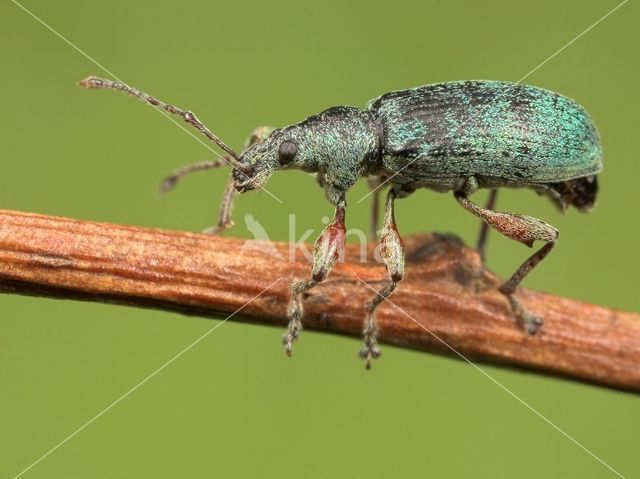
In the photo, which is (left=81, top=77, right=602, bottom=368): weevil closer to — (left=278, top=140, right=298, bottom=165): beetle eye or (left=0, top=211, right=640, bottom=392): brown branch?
(left=278, top=140, right=298, bottom=165): beetle eye

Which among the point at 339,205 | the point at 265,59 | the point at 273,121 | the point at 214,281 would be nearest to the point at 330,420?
the point at 339,205

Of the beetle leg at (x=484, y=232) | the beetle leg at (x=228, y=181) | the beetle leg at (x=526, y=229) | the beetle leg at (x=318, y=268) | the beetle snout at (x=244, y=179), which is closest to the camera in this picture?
the beetle leg at (x=318, y=268)

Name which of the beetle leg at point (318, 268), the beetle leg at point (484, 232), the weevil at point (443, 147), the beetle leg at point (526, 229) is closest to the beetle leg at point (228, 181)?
the weevil at point (443, 147)

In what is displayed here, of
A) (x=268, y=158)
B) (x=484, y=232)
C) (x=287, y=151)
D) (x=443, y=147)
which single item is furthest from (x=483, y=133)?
(x=268, y=158)

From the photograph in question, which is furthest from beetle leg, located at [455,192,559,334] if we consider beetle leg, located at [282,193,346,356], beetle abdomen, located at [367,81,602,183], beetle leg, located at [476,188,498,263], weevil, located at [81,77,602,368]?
beetle leg, located at [282,193,346,356]

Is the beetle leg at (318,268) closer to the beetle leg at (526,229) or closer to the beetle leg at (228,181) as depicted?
the beetle leg at (228,181)

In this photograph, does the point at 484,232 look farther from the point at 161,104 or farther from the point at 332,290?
the point at 161,104

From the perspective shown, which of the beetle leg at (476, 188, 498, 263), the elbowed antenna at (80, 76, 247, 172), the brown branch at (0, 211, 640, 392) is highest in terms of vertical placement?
the elbowed antenna at (80, 76, 247, 172)
